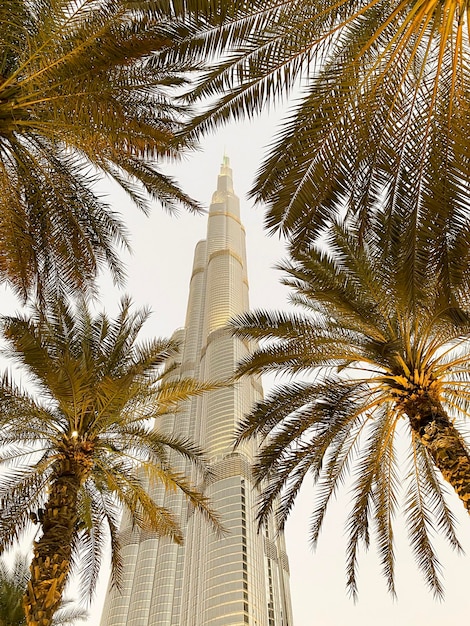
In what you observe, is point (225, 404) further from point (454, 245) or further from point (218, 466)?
point (454, 245)

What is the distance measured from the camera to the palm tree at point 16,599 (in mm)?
13852

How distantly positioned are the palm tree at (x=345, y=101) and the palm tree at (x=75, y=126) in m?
0.75

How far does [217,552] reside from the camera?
58.8 metres

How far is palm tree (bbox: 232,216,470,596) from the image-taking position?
24.3 ft

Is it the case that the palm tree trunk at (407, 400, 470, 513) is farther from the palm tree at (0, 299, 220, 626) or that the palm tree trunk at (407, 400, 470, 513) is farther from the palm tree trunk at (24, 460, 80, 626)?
the palm tree trunk at (24, 460, 80, 626)

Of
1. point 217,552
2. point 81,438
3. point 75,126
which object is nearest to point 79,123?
point 75,126

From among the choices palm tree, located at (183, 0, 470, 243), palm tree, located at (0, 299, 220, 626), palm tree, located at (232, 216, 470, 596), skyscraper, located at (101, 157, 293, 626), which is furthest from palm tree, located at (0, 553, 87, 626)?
skyscraper, located at (101, 157, 293, 626)

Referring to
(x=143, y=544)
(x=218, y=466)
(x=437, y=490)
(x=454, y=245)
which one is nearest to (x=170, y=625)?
(x=143, y=544)

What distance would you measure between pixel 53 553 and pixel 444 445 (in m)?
5.38

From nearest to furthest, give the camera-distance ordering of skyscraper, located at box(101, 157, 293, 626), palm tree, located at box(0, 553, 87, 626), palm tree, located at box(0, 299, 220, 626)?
1. palm tree, located at box(0, 299, 220, 626)
2. palm tree, located at box(0, 553, 87, 626)
3. skyscraper, located at box(101, 157, 293, 626)

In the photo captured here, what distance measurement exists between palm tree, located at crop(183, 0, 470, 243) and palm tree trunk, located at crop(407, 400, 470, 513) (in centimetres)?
274

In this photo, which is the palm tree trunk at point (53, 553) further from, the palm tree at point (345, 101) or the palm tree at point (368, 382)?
the palm tree at point (345, 101)

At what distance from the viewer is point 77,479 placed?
8.43 meters

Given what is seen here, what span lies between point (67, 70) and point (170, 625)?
72.2 meters
